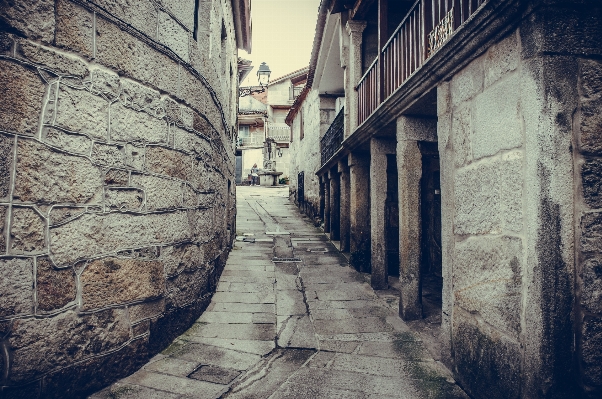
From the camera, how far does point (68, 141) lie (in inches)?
91.9

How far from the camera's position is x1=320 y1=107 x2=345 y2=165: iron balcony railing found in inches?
325

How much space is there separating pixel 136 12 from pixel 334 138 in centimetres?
650

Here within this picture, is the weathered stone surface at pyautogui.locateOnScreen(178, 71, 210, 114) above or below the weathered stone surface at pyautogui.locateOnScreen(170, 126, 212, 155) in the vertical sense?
above

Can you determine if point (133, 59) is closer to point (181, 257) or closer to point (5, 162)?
point (5, 162)

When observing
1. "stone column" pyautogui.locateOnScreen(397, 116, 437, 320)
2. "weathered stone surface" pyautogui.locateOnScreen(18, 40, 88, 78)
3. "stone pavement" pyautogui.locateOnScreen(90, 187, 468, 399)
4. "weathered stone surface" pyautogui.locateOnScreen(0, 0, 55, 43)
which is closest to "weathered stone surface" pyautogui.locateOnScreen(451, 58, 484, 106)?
"stone column" pyautogui.locateOnScreen(397, 116, 437, 320)

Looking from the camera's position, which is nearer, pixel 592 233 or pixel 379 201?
pixel 592 233

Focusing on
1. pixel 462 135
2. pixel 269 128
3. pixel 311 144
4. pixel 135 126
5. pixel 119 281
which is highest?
pixel 269 128

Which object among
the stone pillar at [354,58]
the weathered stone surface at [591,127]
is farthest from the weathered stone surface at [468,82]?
the stone pillar at [354,58]

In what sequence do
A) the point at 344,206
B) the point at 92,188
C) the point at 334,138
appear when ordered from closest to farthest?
the point at 92,188
the point at 344,206
the point at 334,138

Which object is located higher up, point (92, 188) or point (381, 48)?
point (381, 48)

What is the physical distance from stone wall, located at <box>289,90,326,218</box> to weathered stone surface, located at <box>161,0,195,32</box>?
8429mm

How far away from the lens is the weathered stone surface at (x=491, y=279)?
6.95ft

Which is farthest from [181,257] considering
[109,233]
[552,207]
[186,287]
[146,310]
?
[552,207]

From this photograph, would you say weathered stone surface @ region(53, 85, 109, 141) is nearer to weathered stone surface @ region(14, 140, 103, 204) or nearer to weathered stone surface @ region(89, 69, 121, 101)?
weathered stone surface @ region(89, 69, 121, 101)
